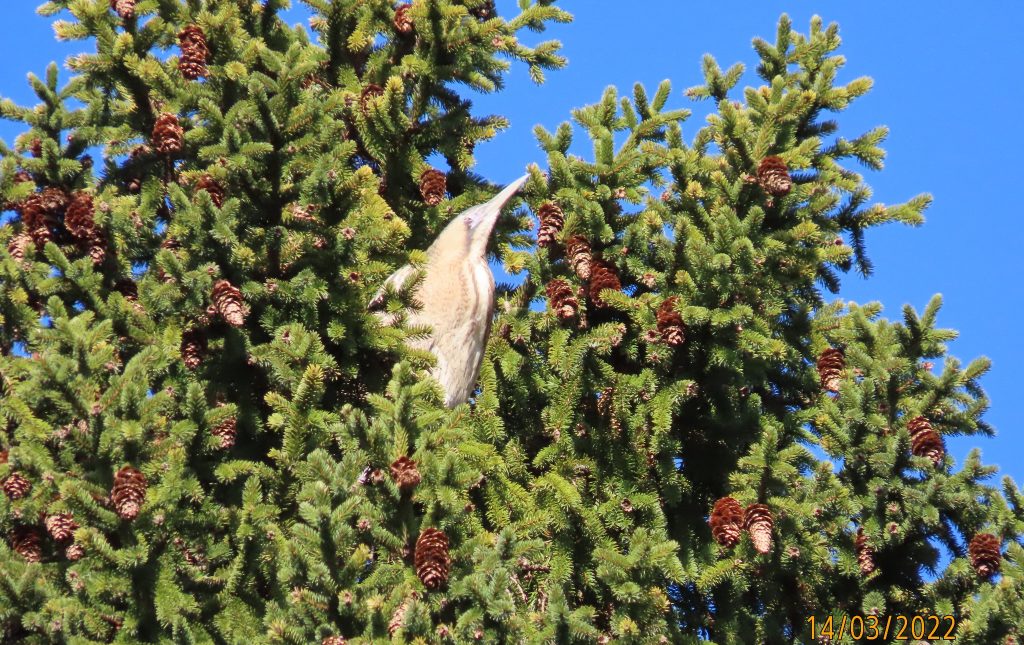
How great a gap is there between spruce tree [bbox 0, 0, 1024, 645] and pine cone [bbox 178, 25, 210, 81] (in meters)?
0.02

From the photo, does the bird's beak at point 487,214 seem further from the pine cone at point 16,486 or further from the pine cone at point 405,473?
the pine cone at point 16,486

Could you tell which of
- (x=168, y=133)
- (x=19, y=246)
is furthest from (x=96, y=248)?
(x=168, y=133)

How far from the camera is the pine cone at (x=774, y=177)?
6.55m

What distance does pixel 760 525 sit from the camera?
19.8 feet

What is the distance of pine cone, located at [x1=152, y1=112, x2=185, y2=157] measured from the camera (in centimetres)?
649

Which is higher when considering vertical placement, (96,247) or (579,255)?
(579,255)

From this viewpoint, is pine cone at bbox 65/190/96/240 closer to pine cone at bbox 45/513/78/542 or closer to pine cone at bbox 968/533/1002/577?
pine cone at bbox 45/513/78/542

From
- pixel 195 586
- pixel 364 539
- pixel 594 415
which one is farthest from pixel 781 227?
pixel 195 586

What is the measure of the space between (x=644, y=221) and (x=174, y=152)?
2.48 meters

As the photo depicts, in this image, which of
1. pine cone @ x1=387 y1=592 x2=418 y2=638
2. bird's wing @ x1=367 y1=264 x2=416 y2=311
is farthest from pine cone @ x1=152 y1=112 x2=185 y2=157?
pine cone @ x1=387 y1=592 x2=418 y2=638

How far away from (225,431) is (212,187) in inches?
47.8

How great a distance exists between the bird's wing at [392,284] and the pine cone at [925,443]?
A: 266 cm

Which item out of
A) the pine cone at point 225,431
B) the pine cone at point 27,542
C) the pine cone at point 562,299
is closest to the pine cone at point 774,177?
the pine cone at point 562,299

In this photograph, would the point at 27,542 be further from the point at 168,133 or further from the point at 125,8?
the point at 125,8
